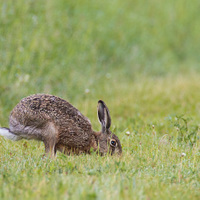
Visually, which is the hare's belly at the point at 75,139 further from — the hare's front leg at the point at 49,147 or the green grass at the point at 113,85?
the green grass at the point at 113,85

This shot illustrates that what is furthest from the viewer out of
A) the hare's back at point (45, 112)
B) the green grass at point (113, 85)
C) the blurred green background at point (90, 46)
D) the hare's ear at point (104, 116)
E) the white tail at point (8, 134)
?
the blurred green background at point (90, 46)

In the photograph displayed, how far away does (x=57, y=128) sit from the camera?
21.4ft

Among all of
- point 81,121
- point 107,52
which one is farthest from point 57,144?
point 107,52

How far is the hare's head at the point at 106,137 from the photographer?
21.9ft

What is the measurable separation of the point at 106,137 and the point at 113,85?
543 cm

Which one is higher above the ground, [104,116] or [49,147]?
[104,116]

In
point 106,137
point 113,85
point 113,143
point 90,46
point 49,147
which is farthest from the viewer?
point 90,46

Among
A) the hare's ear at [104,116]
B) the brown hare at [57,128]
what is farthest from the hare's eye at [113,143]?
the hare's ear at [104,116]

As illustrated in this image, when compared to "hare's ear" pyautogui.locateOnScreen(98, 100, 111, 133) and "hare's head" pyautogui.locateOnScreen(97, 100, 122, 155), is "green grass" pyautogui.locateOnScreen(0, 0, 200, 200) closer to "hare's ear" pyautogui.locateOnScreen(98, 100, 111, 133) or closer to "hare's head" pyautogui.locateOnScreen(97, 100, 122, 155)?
"hare's head" pyautogui.locateOnScreen(97, 100, 122, 155)

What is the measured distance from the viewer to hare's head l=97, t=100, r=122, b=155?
6.69 metres

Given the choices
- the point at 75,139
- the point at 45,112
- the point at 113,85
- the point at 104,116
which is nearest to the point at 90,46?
the point at 113,85

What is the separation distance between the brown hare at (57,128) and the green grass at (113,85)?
0.26 m

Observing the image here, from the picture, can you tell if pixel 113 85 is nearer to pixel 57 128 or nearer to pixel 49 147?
pixel 57 128

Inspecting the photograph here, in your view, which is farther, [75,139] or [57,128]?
[75,139]
